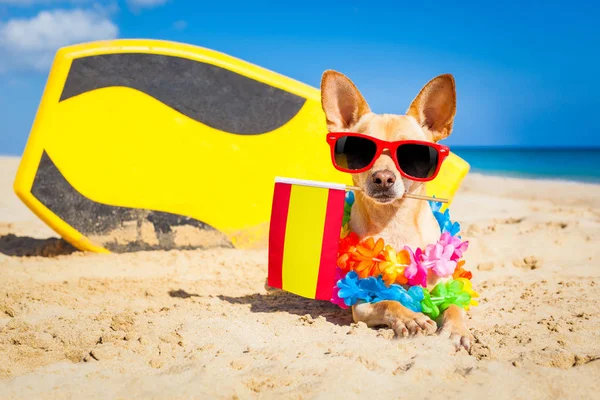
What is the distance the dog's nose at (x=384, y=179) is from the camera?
7.46 ft

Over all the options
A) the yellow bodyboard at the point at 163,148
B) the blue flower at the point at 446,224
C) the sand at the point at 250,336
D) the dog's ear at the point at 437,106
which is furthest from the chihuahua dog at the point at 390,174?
the yellow bodyboard at the point at 163,148

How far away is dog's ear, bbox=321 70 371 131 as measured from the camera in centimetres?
253

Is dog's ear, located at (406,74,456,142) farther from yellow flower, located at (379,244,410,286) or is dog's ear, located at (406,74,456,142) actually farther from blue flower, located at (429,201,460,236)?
yellow flower, located at (379,244,410,286)

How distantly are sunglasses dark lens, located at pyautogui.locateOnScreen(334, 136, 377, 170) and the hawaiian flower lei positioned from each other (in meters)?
0.35

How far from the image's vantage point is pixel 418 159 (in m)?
2.33

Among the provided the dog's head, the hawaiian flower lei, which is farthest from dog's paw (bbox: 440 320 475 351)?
the dog's head

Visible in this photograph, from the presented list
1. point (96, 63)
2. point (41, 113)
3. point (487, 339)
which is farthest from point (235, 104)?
point (487, 339)

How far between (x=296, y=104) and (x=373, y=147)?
Answer: 1.74 m

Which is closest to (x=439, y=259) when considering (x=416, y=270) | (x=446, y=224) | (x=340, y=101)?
(x=416, y=270)

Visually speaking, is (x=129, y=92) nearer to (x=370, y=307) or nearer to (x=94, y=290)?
(x=94, y=290)

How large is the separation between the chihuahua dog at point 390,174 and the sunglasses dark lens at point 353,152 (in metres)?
0.04

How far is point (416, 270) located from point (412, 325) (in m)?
0.32

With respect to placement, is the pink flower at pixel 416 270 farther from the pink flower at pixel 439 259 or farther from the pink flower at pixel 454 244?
the pink flower at pixel 454 244

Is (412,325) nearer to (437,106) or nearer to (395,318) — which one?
(395,318)
